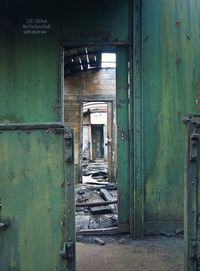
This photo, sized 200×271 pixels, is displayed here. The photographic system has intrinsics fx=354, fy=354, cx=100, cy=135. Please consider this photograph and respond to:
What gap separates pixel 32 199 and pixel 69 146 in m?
0.44

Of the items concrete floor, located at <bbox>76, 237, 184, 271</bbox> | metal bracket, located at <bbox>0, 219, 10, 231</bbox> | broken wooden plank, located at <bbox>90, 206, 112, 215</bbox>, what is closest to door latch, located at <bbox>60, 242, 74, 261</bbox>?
metal bracket, located at <bbox>0, 219, 10, 231</bbox>

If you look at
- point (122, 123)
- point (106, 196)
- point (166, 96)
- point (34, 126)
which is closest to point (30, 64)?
point (122, 123)

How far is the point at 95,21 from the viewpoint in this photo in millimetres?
4422

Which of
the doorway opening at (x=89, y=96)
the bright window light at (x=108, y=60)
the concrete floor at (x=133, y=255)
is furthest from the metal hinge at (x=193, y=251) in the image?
the bright window light at (x=108, y=60)

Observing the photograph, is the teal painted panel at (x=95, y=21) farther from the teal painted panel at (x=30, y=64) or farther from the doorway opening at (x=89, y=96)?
the doorway opening at (x=89, y=96)

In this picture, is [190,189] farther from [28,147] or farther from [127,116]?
[127,116]

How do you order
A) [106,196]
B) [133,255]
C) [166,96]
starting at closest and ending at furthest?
[133,255], [166,96], [106,196]

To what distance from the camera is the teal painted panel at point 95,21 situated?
14.4 ft

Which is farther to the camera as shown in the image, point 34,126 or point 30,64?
point 30,64

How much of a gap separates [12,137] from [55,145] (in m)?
0.29

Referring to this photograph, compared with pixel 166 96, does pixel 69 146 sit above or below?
below

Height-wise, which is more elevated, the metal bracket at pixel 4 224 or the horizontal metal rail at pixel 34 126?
the horizontal metal rail at pixel 34 126

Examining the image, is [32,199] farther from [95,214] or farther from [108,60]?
[108,60]

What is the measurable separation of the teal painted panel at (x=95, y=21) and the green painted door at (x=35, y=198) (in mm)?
2362
